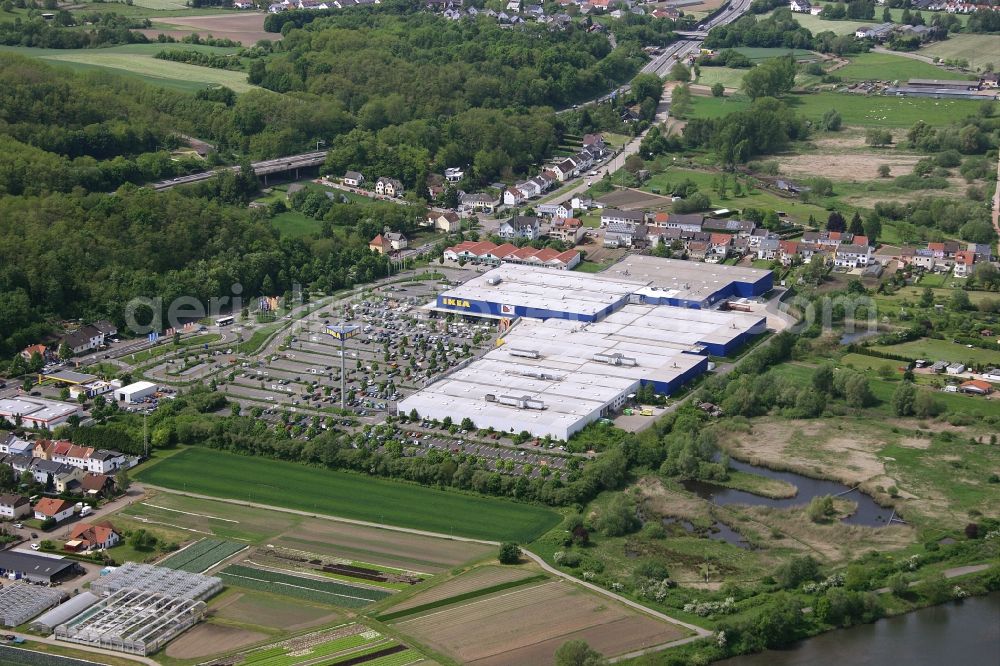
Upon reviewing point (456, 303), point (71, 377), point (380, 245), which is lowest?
point (71, 377)

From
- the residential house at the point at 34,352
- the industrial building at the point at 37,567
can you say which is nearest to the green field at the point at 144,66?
the residential house at the point at 34,352

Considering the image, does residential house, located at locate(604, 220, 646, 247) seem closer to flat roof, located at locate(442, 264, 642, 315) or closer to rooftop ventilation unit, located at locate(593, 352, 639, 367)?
flat roof, located at locate(442, 264, 642, 315)

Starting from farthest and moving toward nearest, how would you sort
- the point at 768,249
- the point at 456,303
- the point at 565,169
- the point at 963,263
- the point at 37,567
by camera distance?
1. the point at 565,169
2. the point at 768,249
3. the point at 963,263
4. the point at 456,303
5. the point at 37,567

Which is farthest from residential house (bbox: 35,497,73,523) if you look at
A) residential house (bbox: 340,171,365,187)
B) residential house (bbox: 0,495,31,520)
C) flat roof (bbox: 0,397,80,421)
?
residential house (bbox: 340,171,365,187)

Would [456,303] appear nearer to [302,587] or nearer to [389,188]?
[389,188]

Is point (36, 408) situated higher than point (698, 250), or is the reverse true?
point (698, 250)

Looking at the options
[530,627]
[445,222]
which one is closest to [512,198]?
[445,222]
